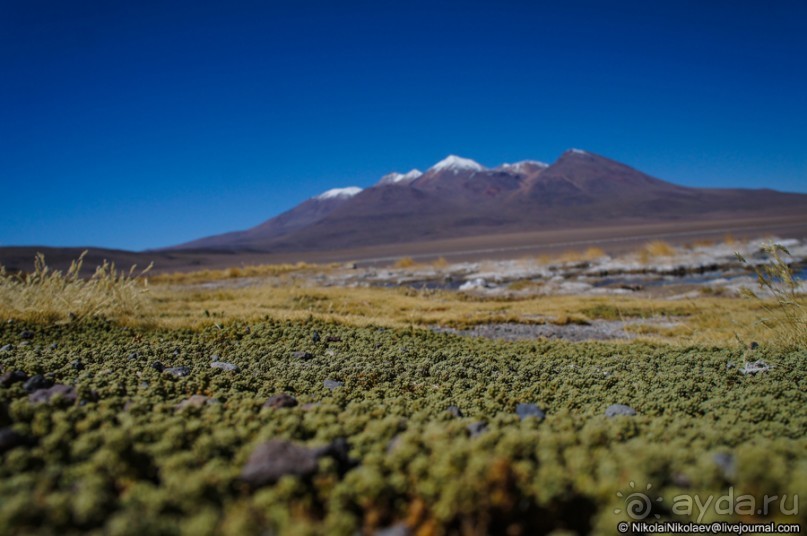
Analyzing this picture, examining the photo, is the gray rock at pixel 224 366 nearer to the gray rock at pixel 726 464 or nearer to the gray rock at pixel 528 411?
the gray rock at pixel 528 411

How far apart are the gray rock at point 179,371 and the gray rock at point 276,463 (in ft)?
10.9

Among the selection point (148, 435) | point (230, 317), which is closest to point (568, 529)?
point (148, 435)

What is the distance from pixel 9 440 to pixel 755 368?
6.91m

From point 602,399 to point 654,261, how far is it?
31478 mm

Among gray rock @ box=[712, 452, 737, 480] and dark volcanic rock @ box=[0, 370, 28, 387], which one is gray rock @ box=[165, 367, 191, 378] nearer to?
dark volcanic rock @ box=[0, 370, 28, 387]

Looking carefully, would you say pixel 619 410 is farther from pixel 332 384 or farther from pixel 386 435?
pixel 332 384

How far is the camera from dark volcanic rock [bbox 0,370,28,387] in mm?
4531

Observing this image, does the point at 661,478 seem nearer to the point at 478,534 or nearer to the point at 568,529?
the point at 568,529

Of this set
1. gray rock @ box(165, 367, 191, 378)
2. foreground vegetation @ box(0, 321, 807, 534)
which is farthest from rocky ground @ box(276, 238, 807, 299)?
gray rock @ box(165, 367, 191, 378)

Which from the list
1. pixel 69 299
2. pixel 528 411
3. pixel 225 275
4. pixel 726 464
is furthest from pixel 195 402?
pixel 225 275

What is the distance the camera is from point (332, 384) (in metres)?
5.63

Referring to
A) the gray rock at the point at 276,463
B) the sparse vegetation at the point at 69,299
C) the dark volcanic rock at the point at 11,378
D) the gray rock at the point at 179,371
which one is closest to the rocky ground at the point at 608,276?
the sparse vegetation at the point at 69,299

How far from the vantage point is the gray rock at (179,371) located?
5.63 m

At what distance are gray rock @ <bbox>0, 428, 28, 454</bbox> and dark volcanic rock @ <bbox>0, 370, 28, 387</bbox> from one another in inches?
74.4
